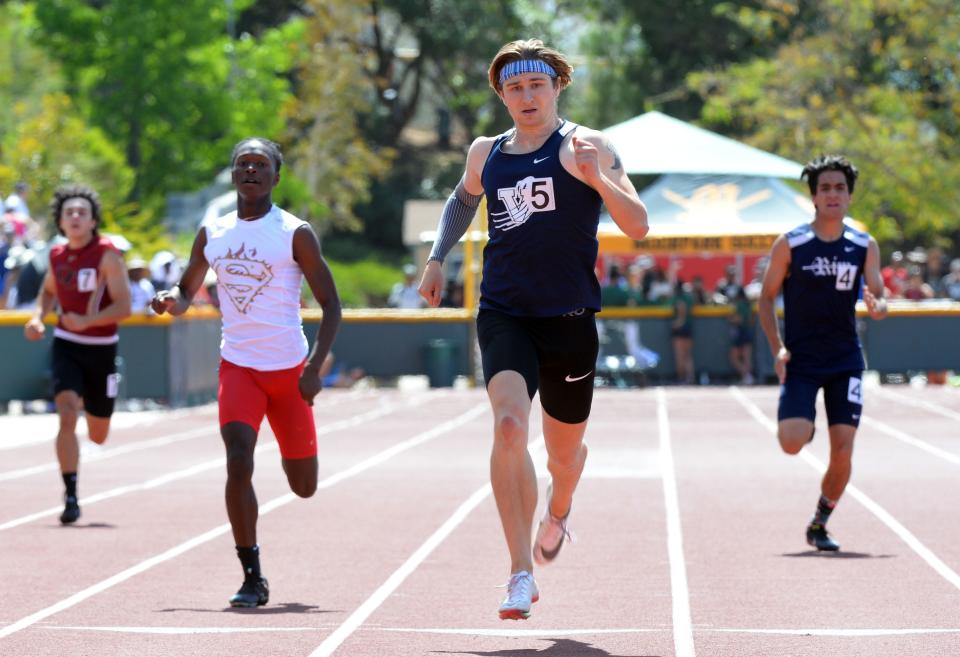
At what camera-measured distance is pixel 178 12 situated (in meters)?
46.8

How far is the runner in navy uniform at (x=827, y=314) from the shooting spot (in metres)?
10.3

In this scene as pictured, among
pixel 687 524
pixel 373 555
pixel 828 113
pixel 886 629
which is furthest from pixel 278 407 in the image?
pixel 828 113

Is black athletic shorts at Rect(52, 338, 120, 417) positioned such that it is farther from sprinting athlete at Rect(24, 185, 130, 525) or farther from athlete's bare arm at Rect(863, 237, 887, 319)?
athlete's bare arm at Rect(863, 237, 887, 319)

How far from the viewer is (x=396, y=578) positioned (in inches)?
362

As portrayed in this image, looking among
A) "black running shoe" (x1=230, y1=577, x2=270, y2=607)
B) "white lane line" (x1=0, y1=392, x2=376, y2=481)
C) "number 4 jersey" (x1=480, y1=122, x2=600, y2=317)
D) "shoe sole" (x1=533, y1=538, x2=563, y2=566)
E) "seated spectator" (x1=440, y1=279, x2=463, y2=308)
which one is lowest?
"white lane line" (x1=0, y1=392, x2=376, y2=481)

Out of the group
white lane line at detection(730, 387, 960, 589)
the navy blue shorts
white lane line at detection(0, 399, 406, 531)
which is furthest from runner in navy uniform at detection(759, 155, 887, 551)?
white lane line at detection(0, 399, 406, 531)

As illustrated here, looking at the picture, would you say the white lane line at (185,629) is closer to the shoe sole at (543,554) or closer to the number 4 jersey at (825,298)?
the shoe sole at (543,554)

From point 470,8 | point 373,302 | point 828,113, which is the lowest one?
point 373,302

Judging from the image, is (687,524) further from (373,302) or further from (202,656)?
(373,302)

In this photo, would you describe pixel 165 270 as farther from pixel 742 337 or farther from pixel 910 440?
pixel 910 440

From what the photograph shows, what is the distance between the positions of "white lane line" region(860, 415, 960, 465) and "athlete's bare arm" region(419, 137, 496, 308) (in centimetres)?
970

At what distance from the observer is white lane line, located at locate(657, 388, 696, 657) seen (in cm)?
729

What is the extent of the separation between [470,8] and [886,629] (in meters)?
59.0

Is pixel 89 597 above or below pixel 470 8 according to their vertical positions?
below
